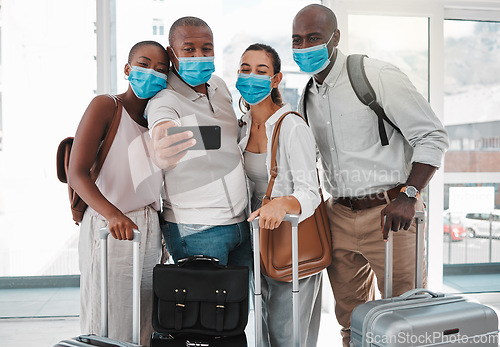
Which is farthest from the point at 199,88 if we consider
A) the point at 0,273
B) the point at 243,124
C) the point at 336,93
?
the point at 0,273

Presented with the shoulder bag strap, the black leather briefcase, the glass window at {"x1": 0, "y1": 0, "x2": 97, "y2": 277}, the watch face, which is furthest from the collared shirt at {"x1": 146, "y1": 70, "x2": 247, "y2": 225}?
the glass window at {"x1": 0, "y1": 0, "x2": 97, "y2": 277}

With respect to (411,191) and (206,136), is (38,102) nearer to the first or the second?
(206,136)

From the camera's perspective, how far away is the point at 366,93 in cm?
195

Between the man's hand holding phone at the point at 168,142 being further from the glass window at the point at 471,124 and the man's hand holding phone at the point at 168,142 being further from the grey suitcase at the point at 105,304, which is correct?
the glass window at the point at 471,124

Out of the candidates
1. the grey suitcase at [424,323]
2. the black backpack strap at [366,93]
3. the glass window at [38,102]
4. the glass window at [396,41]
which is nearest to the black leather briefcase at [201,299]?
the grey suitcase at [424,323]

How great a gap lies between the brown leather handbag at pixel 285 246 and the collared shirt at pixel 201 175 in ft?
0.55

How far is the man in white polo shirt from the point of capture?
179cm

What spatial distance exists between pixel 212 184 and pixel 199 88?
1.39 feet

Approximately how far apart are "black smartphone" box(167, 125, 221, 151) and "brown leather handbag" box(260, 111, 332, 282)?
9.0 inches

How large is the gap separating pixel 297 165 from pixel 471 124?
250 centimetres

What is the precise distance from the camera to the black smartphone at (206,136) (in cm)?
174

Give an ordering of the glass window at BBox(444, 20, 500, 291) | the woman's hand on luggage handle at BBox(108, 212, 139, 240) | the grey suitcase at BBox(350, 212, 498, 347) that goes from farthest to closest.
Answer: the glass window at BBox(444, 20, 500, 291), the woman's hand on luggage handle at BBox(108, 212, 139, 240), the grey suitcase at BBox(350, 212, 498, 347)

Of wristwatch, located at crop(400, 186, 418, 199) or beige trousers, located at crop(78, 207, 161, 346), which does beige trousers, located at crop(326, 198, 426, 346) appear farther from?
beige trousers, located at crop(78, 207, 161, 346)

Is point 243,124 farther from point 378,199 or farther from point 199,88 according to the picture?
point 378,199
